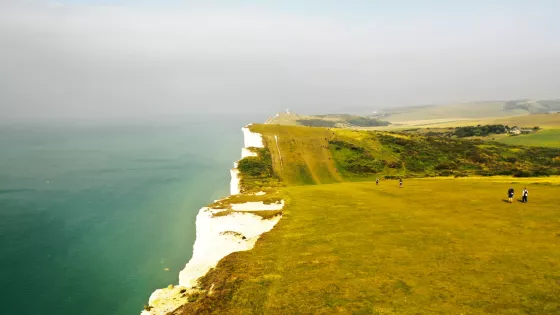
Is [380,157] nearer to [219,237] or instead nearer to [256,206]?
[256,206]

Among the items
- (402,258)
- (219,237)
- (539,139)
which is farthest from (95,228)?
(539,139)

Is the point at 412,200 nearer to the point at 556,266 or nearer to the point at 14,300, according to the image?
the point at 556,266

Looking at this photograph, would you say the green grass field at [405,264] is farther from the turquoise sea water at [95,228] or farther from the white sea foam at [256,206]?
the turquoise sea water at [95,228]

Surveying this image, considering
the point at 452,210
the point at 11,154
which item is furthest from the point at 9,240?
the point at 11,154

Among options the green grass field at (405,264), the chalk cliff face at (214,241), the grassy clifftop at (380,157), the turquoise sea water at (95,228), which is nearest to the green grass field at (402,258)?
the green grass field at (405,264)

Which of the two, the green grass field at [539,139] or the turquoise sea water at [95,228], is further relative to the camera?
the green grass field at [539,139]

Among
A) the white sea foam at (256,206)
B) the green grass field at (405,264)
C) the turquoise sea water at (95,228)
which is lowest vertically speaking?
Answer: the turquoise sea water at (95,228)
